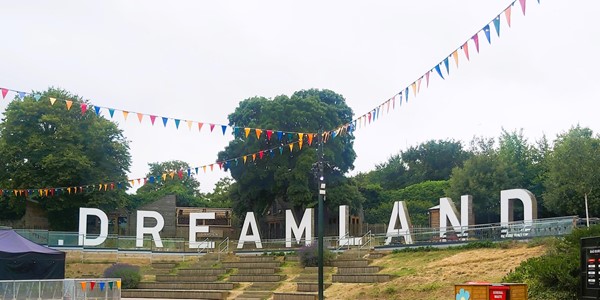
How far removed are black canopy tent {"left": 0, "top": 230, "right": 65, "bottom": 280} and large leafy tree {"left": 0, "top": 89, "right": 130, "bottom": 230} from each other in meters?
21.1

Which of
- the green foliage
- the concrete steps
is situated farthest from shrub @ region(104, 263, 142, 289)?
the green foliage

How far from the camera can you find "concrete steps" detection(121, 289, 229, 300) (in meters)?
31.5

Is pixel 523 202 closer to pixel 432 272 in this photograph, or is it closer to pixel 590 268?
pixel 432 272

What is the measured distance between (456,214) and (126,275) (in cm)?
1588

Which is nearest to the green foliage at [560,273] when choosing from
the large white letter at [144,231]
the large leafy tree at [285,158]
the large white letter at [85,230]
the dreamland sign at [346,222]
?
the dreamland sign at [346,222]

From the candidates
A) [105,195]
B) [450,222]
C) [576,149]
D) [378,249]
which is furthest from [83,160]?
[576,149]

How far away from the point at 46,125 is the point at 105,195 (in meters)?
6.39

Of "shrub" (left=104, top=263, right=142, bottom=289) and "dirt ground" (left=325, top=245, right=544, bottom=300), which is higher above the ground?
"dirt ground" (left=325, top=245, right=544, bottom=300)

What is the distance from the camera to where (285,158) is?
48125 mm

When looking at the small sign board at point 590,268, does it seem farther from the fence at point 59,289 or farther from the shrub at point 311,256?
the shrub at point 311,256

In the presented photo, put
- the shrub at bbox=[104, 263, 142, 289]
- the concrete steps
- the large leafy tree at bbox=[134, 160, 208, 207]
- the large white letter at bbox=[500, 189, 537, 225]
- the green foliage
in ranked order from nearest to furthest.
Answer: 1. the green foliage
2. the large white letter at bbox=[500, 189, 537, 225]
3. the concrete steps
4. the shrub at bbox=[104, 263, 142, 289]
5. the large leafy tree at bbox=[134, 160, 208, 207]

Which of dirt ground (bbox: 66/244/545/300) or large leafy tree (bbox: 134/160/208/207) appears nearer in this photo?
dirt ground (bbox: 66/244/545/300)

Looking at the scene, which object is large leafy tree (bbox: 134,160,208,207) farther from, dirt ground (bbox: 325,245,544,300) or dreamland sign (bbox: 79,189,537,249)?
dirt ground (bbox: 325,245,544,300)

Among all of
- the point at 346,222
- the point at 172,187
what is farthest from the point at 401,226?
the point at 172,187
